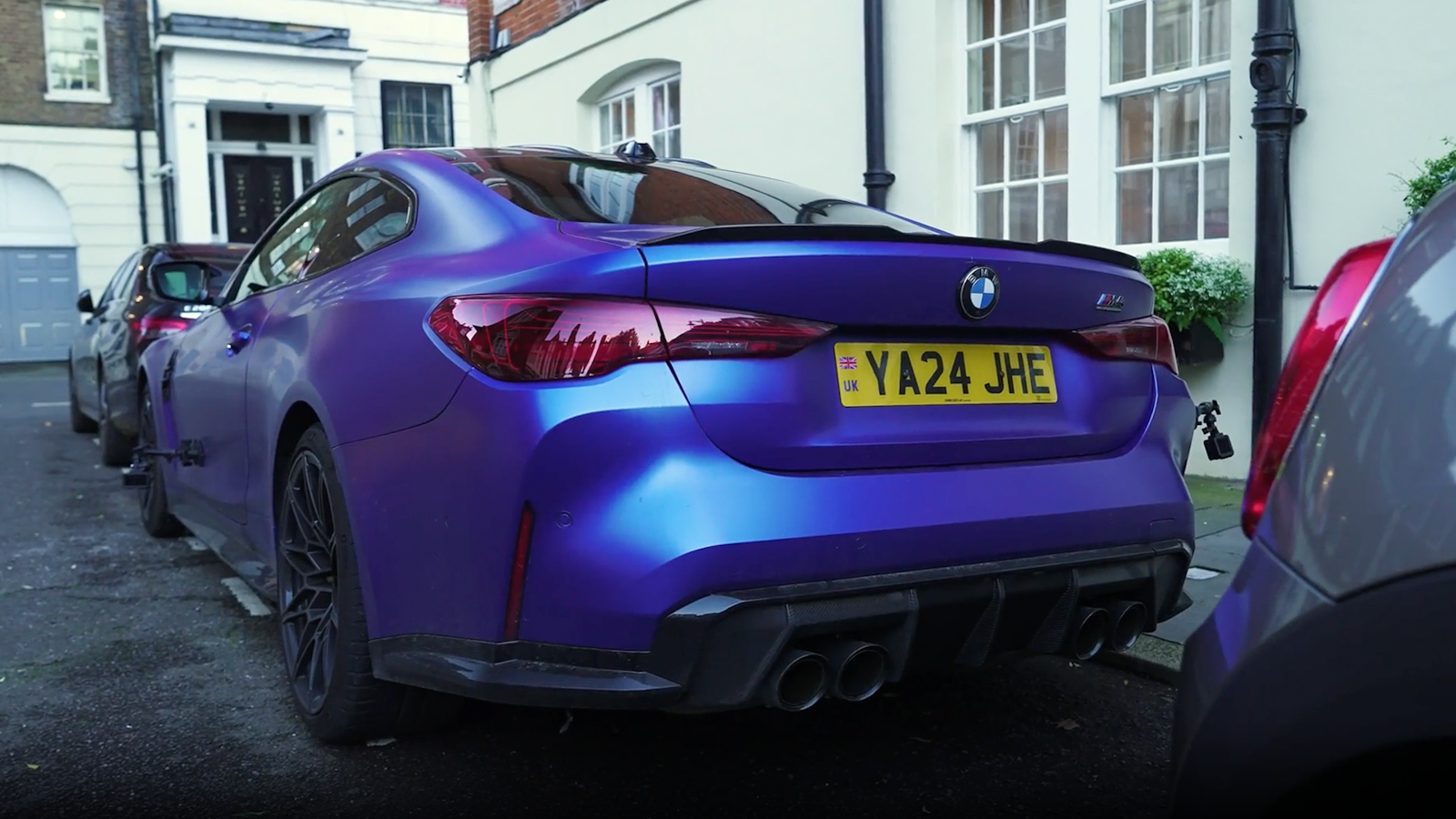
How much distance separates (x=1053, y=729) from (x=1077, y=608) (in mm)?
733

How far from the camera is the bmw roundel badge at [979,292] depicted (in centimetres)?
271

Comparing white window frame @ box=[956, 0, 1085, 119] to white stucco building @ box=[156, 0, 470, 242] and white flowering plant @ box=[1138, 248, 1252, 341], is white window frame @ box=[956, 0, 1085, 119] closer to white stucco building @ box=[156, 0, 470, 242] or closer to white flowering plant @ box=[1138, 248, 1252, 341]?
white flowering plant @ box=[1138, 248, 1252, 341]

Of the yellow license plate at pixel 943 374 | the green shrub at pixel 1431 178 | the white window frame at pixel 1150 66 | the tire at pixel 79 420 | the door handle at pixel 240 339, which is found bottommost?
the tire at pixel 79 420

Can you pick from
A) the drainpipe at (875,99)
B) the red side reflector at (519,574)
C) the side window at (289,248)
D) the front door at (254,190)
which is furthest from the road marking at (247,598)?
the front door at (254,190)

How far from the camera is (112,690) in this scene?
3.80 metres

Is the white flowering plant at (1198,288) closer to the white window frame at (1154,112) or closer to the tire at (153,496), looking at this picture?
the white window frame at (1154,112)

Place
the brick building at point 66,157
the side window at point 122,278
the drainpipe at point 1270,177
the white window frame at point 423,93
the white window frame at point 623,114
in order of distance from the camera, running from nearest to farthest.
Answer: the drainpipe at point 1270,177
the side window at point 122,278
the white window frame at point 623,114
the brick building at point 66,157
the white window frame at point 423,93

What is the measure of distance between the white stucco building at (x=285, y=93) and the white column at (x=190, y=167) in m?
0.02

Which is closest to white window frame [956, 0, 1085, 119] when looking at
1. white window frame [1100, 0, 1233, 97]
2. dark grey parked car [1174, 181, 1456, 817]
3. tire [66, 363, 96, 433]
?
white window frame [1100, 0, 1233, 97]

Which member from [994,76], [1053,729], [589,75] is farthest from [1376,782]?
[589,75]

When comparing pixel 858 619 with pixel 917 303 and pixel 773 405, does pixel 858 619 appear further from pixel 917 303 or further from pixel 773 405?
pixel 917 303

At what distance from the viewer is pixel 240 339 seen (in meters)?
4.05

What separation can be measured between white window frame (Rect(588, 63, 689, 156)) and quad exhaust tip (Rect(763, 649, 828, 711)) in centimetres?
862

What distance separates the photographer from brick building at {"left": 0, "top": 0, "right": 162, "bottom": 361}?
24.3m
